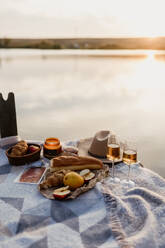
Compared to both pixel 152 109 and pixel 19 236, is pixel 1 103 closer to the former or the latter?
pixel 19 236

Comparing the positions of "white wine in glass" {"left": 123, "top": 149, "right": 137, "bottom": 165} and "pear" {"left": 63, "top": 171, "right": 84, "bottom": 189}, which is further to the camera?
"white wine in glass" {"left": 123, "top": 149, "right": 137, "bottom": 165}

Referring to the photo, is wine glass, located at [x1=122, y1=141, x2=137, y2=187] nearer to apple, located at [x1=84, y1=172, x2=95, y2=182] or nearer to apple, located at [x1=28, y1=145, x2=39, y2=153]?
apple, located at [x1=84, y1=172, x2=95, y2=182]

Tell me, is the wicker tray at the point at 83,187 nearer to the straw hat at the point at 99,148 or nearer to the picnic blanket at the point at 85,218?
the picnic blanket at the point at 85,218

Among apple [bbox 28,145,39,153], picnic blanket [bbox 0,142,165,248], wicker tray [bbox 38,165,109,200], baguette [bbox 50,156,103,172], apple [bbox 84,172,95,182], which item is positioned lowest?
picnic blanket [bbox 0,142,165,248]

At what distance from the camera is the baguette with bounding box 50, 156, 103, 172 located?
2272 millimetres

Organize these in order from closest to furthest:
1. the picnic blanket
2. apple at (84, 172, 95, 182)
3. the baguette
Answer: the picnic blanket
apple at (84, 172, 95, 182)
the baguette

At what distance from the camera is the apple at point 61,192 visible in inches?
74.1

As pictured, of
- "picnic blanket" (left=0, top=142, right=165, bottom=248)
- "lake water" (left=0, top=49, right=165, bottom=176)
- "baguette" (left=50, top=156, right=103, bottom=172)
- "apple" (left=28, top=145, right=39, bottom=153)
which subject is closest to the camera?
"picnic blanket" (left=0, top=142, right=165, bottom=248)

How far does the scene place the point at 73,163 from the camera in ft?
7.53

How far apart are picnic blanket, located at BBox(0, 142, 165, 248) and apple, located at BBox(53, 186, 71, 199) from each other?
5 centimetres

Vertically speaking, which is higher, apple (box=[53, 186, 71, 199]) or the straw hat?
the straw hat

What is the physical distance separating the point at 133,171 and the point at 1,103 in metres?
1.79

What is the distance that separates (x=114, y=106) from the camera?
30.8ft

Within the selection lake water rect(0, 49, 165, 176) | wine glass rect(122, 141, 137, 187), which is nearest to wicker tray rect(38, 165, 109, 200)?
wine glass rect(122, 141, 137, 187)
